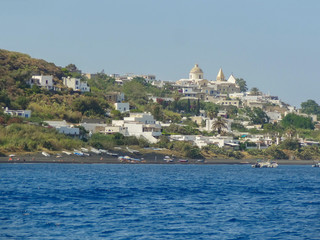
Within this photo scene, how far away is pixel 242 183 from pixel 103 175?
16277 mm

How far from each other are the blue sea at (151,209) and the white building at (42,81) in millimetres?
77544

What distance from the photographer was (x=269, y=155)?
455 ft

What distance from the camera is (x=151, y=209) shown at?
4712 centimetres

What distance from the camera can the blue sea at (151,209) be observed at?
1495 inches

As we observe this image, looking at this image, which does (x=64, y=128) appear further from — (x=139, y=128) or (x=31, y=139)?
(x=139, y=128)

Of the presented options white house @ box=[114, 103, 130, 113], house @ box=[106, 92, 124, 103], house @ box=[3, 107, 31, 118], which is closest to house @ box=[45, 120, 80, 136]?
house @ box=[3, 107, 31, 118]

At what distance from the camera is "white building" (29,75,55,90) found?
147900 mm

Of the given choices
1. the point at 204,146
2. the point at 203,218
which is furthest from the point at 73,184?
the point at 204,146

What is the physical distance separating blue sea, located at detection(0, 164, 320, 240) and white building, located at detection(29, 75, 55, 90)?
254ft

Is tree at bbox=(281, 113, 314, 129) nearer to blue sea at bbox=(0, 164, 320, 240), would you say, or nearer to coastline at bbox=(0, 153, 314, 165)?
coastline at bbox=(0, 153, 314, 165)

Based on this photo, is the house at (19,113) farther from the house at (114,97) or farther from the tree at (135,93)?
the tree at (135,93)

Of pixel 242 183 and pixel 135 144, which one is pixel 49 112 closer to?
pixel 135 144

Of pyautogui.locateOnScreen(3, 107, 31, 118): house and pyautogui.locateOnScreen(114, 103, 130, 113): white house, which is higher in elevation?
pyautogui.locateOnScreen(114, 103, 130, 113): white house

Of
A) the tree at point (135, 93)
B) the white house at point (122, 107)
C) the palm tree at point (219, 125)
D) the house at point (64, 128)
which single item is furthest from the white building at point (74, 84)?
the house at point (64, 128)
